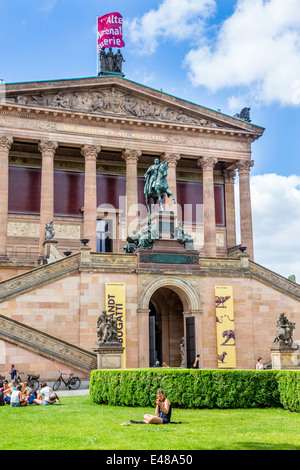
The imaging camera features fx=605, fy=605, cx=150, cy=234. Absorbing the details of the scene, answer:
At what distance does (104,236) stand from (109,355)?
2795 centimetres

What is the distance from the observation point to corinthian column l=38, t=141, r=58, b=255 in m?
46.2

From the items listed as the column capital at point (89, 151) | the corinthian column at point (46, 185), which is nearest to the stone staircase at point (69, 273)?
the corinthian column at point (46, 185)

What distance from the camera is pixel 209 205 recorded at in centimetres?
5131

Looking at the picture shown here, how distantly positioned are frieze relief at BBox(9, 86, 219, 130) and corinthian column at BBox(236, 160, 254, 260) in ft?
14.6

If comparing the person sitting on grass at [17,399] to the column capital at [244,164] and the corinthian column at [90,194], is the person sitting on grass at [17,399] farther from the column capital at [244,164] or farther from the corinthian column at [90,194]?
the column capital at [244,164]

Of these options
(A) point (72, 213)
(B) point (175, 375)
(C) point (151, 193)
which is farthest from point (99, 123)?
(B) point (175, 375)

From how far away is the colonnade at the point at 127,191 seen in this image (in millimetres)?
46281

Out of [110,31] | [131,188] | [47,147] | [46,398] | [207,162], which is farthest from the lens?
[110,31]

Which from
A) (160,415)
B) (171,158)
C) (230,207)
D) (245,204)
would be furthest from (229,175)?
(160,415)

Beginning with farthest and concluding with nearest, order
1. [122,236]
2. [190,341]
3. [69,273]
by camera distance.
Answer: [122,236], [190,341], [69,273]

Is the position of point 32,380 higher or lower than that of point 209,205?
lower

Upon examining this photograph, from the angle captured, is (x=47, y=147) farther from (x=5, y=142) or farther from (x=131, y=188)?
(x=131, y=188)

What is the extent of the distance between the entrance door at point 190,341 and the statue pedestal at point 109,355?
9624 mm
